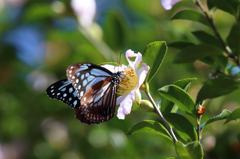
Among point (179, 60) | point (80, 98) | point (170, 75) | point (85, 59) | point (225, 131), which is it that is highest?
point (179, 60)

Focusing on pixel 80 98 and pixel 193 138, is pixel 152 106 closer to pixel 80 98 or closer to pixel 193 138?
pixel 193 138

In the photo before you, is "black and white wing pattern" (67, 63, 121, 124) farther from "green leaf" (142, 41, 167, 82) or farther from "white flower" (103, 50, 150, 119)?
"green leaf" (142, 41, 167, 82)

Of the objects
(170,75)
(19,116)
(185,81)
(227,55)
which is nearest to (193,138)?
(185,81)

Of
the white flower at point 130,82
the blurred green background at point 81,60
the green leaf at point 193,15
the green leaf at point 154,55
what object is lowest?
the blurred green background at point 81,60

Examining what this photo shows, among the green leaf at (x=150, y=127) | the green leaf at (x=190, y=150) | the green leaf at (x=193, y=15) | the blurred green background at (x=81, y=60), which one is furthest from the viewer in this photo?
the blurred green background at (x=81, y=60)

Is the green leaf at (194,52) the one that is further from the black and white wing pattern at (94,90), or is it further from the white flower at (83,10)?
the white flower at (83,10)

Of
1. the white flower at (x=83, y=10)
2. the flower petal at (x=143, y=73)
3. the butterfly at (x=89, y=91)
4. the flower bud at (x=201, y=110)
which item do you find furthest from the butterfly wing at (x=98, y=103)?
the white flower at (x=83, y=10)

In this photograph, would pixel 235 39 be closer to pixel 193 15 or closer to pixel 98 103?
pixel 193 15

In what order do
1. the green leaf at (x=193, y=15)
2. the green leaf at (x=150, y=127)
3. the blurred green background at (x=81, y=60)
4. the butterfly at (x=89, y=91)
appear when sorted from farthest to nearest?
1. the blurred green background at (x=81, y=60)
2. the butterfly at (x=89, y=91)
3. the green leaf at (x=193, y=15)
4. the green leaf at (x=150, y=127)
